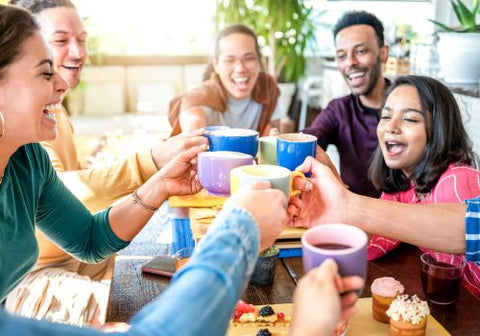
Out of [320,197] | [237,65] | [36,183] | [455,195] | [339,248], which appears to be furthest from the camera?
[237,65]

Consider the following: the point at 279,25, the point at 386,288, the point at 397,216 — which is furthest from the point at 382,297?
the point at 279,25

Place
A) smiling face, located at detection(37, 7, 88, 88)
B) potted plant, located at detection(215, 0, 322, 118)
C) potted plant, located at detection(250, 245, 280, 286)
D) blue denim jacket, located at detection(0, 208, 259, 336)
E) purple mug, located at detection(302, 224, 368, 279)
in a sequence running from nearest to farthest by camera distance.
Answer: blue denim jacket, located at detection(0, 208, 259, 336) < purple mug, located at detection(302, 224, 368, 279) < potted plant, located at detection(250, 245, 280, 286) < smiling face, located at detection(37, 7, 88, 88) < potted plant, located at detection(215, 0, 322, 118)

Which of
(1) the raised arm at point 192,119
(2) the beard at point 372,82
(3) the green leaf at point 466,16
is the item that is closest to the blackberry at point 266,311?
(1) the raised arm at point 192,119

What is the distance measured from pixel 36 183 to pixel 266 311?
681 millimetres

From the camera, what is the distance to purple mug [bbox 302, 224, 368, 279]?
670 mm

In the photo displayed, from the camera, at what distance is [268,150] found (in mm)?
1313

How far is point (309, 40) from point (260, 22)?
69 cm

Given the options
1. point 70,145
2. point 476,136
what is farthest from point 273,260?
point 476,136

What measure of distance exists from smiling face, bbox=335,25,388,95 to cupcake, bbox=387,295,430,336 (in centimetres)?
157

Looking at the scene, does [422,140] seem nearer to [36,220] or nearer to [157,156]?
[157,156]

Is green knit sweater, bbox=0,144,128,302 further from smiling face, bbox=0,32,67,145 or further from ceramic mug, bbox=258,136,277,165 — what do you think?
ceramic mug, bbox=258,136,277,165

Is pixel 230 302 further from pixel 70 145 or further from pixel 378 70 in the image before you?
pixel 378 70

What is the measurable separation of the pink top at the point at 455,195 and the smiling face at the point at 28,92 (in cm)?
87

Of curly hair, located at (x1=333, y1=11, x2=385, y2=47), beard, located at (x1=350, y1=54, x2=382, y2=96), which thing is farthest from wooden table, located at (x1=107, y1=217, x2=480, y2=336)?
curly hair, located at (x1=333, y1=11, x2=385, y2=47)
